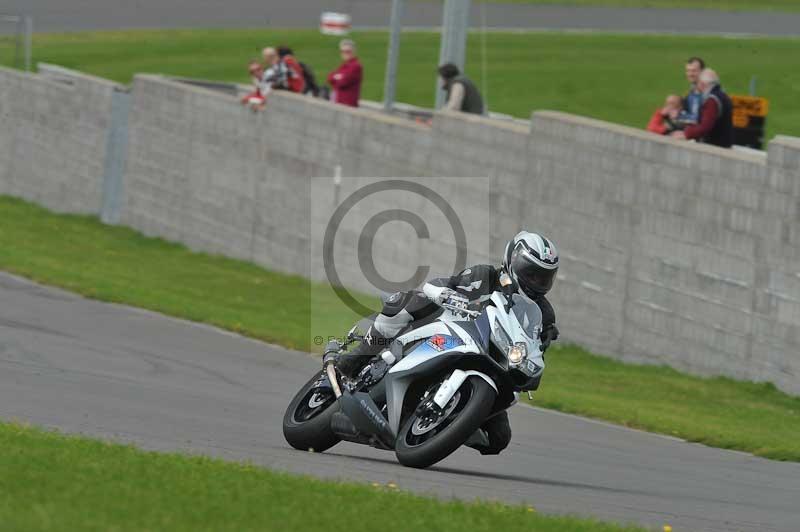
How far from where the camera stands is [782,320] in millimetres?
16953

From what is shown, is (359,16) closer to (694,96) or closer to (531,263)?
(694,96)

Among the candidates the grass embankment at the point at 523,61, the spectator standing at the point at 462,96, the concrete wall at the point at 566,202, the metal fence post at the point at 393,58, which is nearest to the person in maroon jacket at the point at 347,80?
the concrete wall at the point at 566,202

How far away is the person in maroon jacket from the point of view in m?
25.2

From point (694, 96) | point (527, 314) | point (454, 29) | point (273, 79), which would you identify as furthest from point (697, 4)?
point (527, 314)

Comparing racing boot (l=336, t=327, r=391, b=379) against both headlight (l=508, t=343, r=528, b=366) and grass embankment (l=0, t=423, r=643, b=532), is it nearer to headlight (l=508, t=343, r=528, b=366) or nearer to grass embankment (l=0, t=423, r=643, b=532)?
headlight (l=508, t=343, r=528, b=366)

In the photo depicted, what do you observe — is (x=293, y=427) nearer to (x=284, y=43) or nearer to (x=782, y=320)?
(x=782, y=320)

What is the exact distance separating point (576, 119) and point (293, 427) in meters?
9.73

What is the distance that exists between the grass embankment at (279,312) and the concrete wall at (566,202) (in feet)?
1.33

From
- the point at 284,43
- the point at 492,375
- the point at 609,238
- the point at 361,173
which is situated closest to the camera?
the point at 492,375

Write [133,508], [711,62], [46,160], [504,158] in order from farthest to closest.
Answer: [711,62]
[46,160]
[504,158]
[133,508]

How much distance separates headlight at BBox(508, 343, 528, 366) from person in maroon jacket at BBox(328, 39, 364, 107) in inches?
603

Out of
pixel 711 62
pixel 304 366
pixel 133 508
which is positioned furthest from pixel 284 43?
pixel 133 508

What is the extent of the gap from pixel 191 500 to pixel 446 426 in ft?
8.12

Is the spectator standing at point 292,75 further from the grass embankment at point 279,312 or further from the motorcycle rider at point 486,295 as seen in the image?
the motorcycle rider at point 486,295
